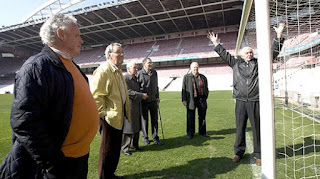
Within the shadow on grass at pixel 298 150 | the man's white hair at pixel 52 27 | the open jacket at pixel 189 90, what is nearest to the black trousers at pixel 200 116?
the open jacket at pixel 189 90

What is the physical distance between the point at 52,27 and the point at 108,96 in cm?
135

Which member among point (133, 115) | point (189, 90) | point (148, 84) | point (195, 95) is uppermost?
point (148, 84)

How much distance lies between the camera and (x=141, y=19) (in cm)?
2995

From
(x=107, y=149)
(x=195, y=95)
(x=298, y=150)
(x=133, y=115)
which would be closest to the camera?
(x=107, y=149)

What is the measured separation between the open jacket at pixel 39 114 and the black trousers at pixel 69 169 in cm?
6

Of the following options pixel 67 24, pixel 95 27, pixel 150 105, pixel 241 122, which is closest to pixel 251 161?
pixel 241 122

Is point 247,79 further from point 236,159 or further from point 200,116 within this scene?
point 200,116

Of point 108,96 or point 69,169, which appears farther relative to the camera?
point 108,96

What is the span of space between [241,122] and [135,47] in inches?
1465

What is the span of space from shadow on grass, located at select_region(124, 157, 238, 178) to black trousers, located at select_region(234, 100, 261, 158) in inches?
14.5

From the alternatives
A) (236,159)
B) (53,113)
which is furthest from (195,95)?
(53,113)

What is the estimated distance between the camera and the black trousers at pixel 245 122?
3.46 metres

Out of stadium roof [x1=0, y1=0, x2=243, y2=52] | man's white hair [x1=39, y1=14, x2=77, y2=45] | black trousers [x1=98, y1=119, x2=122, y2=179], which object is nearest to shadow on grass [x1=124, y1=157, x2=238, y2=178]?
black trousers [x1=98, y1=119, x2=122, y2=179]

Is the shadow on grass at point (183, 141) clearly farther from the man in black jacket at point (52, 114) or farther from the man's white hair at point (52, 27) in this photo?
the man's white hair at point (52, 27)
